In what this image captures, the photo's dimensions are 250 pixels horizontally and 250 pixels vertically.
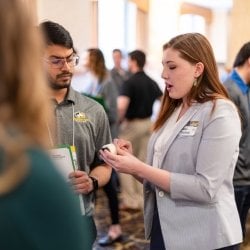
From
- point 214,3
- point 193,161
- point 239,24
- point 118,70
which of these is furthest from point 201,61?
point 214,3

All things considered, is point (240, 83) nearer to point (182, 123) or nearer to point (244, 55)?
point (244, 55)

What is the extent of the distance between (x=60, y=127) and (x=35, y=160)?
3.70 feet

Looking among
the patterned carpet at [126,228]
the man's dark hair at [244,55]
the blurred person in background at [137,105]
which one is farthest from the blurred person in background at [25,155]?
the blurred person in background at [137,105]

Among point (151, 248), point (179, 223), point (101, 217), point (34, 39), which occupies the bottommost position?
point (101, 217)

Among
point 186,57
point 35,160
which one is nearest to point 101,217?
point 186,57

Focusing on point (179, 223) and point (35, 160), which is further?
point (179, 223)

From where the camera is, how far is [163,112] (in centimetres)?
190

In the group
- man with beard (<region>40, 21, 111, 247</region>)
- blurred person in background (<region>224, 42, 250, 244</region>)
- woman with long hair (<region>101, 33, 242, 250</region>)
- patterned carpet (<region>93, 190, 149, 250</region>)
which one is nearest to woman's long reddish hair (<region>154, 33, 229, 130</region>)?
woman with long hair (<region>101, 33, 242, 250</region>)

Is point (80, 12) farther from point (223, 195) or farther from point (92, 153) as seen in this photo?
point (223, 195)

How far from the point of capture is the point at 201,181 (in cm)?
163

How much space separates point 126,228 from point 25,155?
3.47 meters

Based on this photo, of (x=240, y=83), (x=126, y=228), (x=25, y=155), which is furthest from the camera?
(x=126, y=228)

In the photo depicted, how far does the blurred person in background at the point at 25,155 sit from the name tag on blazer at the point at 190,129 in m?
1.07

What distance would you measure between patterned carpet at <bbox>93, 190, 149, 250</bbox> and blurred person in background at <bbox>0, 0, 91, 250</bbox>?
2865 mm
